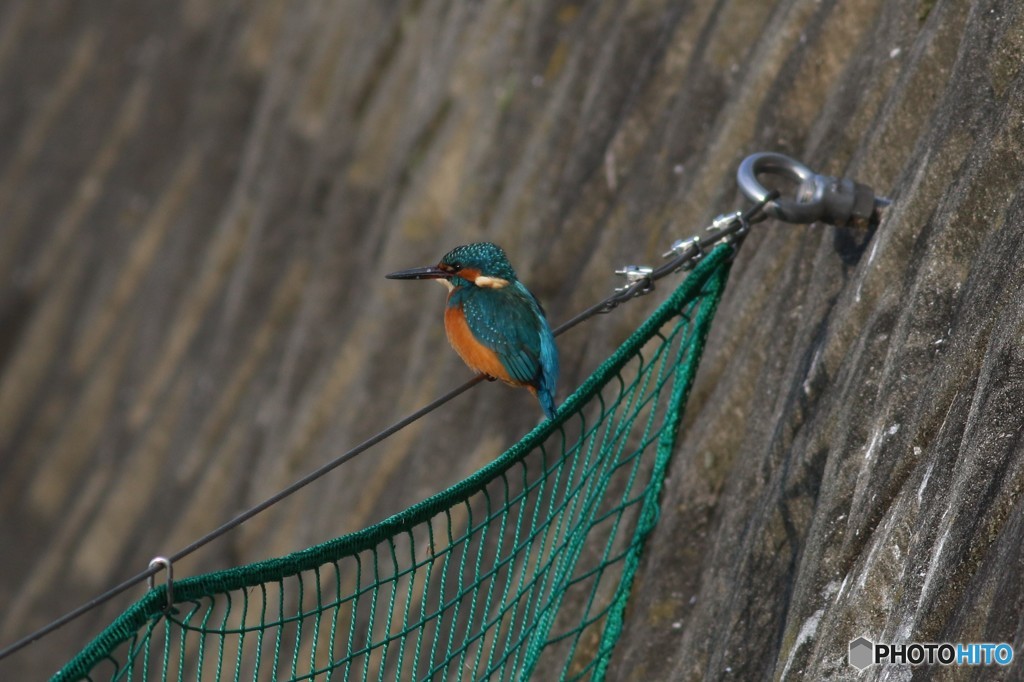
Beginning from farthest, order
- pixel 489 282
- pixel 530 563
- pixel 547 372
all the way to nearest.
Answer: pixel 530 563 → pixel 489 282 → pixel 547 372

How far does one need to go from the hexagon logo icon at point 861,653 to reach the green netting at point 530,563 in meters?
1.18

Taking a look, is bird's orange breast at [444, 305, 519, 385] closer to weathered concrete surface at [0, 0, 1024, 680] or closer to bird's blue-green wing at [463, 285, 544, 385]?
bird's blue-green wing at [463, 285, 544, 385]

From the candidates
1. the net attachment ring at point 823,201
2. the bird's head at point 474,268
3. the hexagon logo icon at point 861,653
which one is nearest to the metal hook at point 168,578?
the hexagon logo icon at point 861,653

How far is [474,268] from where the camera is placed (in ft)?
18.3

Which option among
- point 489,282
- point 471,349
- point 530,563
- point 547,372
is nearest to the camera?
point 547,372

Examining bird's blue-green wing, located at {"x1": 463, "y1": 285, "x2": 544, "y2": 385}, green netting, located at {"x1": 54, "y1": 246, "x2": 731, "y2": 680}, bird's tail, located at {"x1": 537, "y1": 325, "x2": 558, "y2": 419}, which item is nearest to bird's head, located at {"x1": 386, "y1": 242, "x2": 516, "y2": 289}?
bird's blue-green wing, located at {"x1": 463, "y1": 285, "x2": 544, "y2": 385}

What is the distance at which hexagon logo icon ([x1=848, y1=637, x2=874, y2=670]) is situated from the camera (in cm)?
336

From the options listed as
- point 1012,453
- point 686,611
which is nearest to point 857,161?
point 686,611

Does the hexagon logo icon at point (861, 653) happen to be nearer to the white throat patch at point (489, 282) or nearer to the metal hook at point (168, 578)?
the metal hook at point (168, 578)

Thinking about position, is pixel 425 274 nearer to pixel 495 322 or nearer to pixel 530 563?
pixel 495 322

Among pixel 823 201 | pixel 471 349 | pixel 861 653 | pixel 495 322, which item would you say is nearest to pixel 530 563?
pixel 471 349

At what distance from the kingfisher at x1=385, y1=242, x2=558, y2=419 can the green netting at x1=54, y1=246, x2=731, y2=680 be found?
0.73ft

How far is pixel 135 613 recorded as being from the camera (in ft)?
13.1

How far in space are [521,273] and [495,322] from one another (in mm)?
2489
